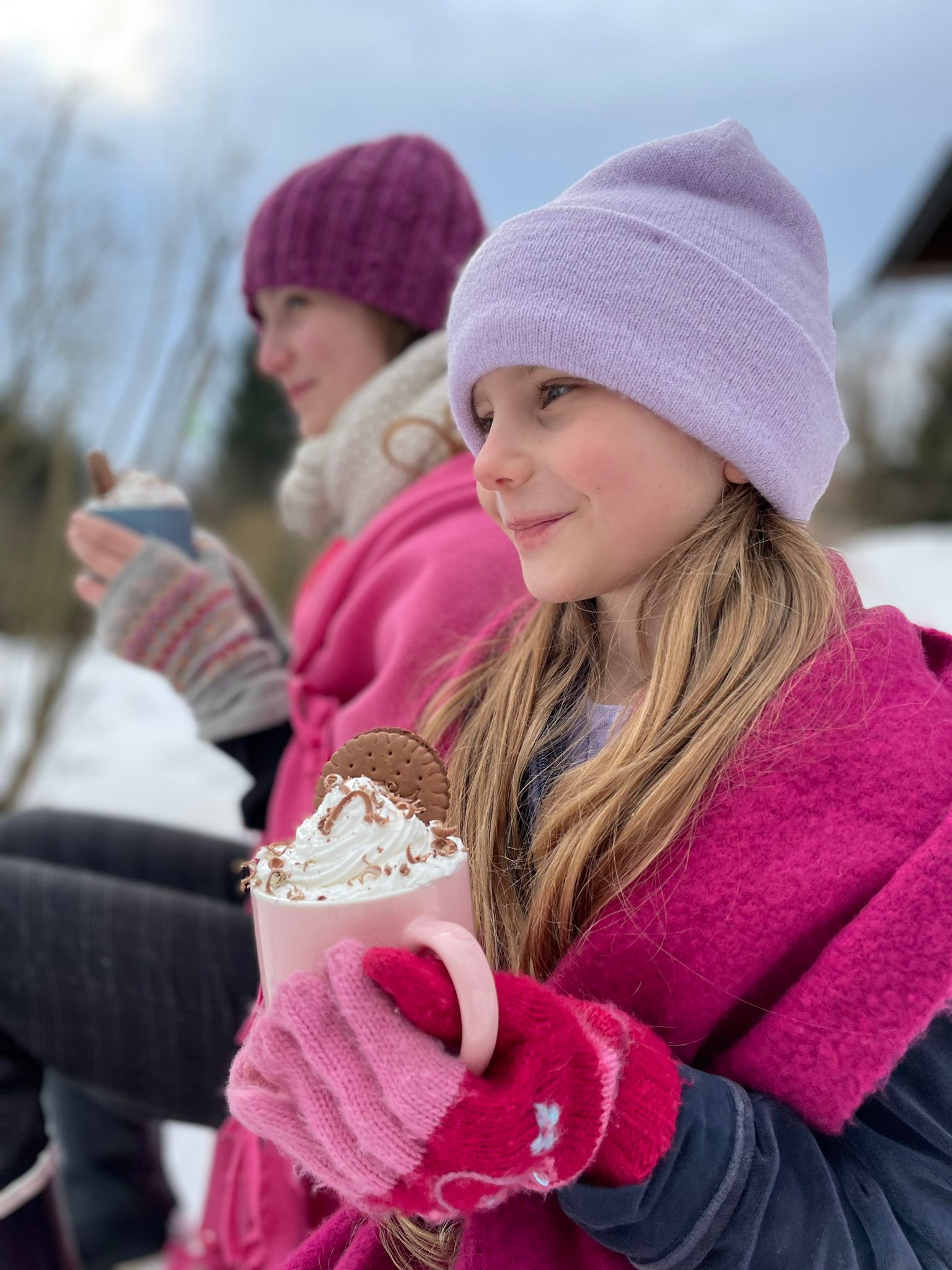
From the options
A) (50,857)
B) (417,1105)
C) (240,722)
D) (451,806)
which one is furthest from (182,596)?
(417,1105)

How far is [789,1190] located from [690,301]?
676mm

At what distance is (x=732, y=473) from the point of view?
3.06 feet

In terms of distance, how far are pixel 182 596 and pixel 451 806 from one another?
2.43ft

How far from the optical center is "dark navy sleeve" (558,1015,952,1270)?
0.71 m

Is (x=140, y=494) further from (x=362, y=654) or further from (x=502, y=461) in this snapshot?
(x=502, y=461)

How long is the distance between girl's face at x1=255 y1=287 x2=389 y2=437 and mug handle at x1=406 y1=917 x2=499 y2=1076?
1.28m

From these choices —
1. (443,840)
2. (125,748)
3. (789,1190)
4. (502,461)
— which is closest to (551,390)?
(502,461)

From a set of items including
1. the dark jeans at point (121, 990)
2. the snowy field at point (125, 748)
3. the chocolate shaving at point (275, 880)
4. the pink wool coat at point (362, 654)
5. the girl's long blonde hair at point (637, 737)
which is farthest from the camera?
the snowy field at point (125, 748)

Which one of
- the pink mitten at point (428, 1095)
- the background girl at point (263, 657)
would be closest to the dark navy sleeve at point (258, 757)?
the background girl at point (263, 657)

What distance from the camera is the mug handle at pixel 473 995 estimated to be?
0.64m

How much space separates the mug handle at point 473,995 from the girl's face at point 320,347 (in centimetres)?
128

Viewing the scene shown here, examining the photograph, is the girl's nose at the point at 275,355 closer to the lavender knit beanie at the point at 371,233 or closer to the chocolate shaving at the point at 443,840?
the lavender knit beanie at the point at 371,233

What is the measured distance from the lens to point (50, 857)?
173 cm

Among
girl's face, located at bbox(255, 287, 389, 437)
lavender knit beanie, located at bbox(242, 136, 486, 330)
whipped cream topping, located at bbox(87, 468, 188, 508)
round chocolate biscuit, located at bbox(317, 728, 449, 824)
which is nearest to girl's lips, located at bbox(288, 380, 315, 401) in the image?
girl's face, located at bbox(255, 287, 389, 437)
